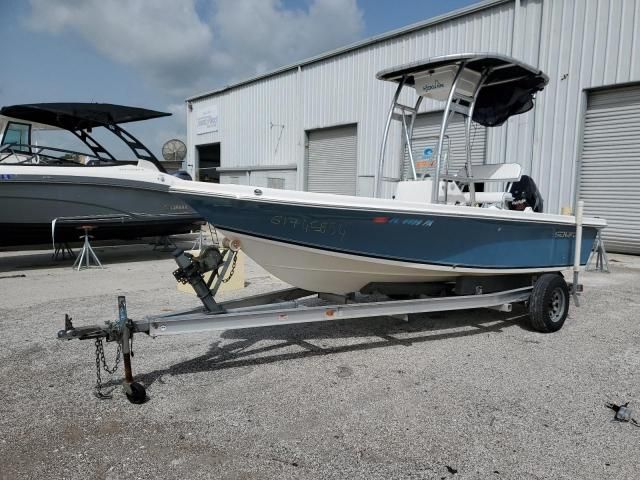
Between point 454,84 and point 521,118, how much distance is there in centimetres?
719

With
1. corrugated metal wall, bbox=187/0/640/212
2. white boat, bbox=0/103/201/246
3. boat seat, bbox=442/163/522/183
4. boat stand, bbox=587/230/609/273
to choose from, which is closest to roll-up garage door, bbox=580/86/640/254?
corrugated metal wall, bbox=187/0/640/212

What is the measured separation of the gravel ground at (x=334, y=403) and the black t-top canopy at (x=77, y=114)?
4414mm

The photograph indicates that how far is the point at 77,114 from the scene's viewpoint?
822cm

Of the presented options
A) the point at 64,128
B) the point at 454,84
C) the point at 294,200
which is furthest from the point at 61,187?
the point at 454,84

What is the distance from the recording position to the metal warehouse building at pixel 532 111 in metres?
9.37

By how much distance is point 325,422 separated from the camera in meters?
2.70

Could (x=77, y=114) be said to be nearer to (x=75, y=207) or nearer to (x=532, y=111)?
(x=75, y=207)

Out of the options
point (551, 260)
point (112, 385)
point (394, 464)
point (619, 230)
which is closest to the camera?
point (394, 464)

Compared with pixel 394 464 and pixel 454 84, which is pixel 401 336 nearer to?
pixel 394 464

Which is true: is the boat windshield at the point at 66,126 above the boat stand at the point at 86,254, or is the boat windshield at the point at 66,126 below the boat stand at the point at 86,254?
above

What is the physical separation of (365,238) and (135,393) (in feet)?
6.20

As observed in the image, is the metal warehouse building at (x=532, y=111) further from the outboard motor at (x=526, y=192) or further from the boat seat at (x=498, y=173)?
the outboard motor at (x=526, y=192)

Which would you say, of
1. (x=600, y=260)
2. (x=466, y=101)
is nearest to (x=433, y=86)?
(x=466, y=101)

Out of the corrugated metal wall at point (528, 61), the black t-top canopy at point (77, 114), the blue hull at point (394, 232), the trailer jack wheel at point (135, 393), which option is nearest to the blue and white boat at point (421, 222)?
the blue hull at point (394, 232)
